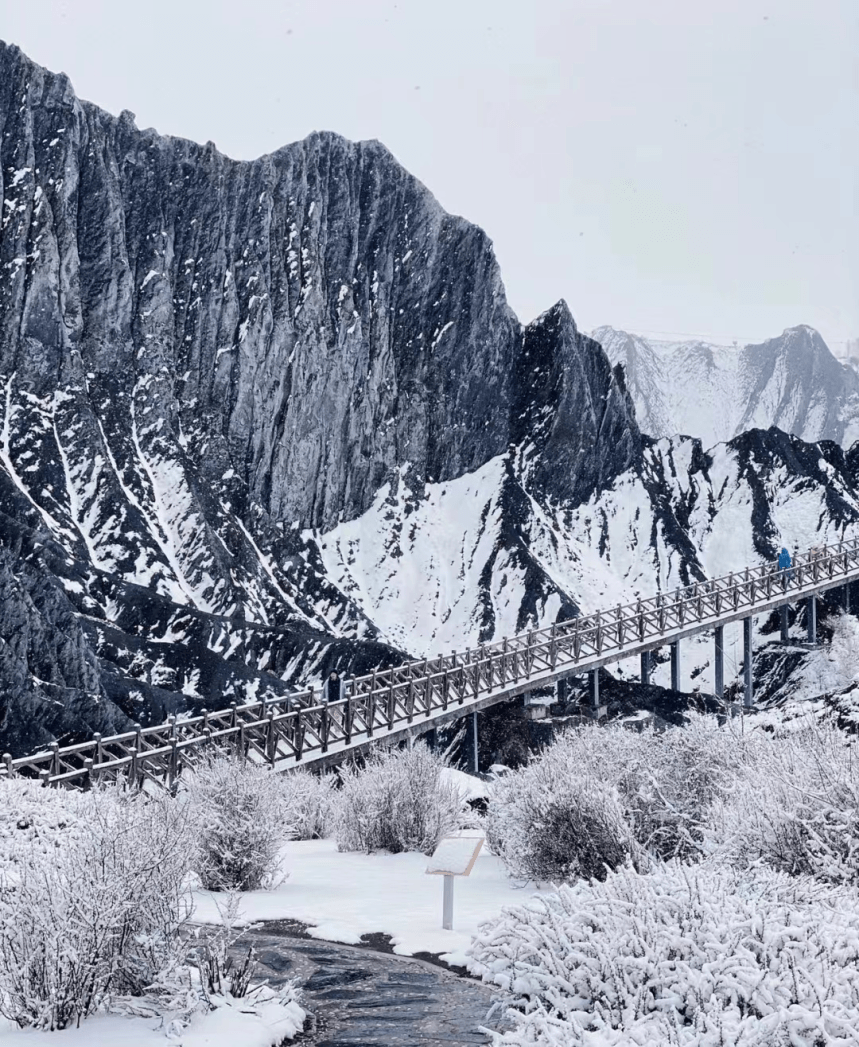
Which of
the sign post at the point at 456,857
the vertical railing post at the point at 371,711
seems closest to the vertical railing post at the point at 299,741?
the vertical railing post at the point at 371,711

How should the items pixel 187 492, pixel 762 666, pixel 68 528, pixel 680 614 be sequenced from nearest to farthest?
pixel 680 614 → pixel 762 666 → pixel 68 528 → pixel 187 492

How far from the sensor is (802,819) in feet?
21.8

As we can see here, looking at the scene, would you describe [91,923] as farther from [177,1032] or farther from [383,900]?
[383,900]

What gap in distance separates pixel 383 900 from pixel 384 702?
1362 cm

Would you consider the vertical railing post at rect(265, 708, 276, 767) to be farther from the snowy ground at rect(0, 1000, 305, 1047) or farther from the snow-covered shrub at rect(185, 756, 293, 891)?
the snowy ground at rect(0, 1000, 305, 1047)

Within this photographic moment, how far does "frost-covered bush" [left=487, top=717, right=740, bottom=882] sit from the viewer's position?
30.2ft

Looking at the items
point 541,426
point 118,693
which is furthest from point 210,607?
point 541,426

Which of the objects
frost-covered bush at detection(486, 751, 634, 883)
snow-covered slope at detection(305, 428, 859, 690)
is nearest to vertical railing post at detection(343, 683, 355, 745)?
frost-covered bush at detection(486, 751, 634, 883)

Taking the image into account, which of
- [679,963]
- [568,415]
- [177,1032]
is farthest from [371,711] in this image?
[568,415]

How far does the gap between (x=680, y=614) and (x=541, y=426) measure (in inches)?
3424

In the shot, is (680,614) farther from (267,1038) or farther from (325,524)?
(325,524)

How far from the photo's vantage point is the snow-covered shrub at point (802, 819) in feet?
21.3

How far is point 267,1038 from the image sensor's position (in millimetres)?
5746

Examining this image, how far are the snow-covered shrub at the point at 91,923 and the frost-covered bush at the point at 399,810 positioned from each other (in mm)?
5795
